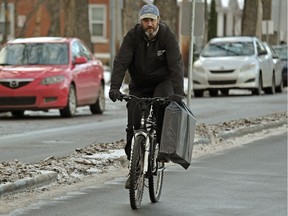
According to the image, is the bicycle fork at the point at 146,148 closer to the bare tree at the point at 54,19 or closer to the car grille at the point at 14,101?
the car grille at the point at 14,101

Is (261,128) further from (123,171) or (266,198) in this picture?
(266,198)

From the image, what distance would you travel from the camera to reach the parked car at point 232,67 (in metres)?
33.0

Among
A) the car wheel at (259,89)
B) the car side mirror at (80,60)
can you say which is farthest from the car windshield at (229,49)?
the car side mirror at (80,60)

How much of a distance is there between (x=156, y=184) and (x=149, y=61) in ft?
3.88

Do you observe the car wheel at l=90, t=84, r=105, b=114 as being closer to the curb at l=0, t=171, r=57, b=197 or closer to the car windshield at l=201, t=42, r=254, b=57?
the car windshield at l=201, t=42, r=254, b=57

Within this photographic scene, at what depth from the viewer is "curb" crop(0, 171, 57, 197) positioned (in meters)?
10.9

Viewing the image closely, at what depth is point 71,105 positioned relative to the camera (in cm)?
2284

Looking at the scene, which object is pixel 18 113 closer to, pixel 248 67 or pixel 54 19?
pixel 248 67

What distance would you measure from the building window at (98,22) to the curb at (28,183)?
51.4 meters

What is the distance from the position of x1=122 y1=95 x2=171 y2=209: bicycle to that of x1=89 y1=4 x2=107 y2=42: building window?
52694mm

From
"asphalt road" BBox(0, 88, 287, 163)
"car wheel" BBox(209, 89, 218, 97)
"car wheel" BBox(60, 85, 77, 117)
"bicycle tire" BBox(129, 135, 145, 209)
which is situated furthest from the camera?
"car wheel" BBox(209, 89, 218, 97)

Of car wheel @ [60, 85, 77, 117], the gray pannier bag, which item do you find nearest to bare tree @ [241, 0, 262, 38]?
car wheel @ [60, 85, 77, 117]

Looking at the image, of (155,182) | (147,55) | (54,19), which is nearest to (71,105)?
(155,182)

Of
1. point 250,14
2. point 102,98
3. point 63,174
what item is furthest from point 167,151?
point 250,14
